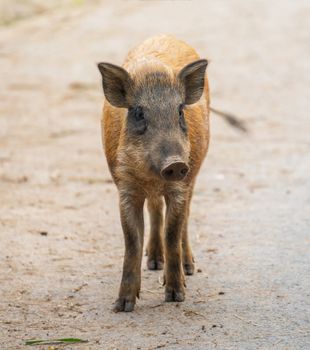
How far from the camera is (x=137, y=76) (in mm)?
6016

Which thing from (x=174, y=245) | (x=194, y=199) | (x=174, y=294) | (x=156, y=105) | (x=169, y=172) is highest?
(x=156, y=105)

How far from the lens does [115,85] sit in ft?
19.8

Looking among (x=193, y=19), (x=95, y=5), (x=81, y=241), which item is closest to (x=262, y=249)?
(x=81, y=241)

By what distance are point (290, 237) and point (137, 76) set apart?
244cm

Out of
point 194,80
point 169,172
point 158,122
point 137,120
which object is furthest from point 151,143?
point 194,80

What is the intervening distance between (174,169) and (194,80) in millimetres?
1051

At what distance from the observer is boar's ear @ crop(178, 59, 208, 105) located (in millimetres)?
6129

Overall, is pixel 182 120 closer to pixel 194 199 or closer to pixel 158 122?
pixel 158 122

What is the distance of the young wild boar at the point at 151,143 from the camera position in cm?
578

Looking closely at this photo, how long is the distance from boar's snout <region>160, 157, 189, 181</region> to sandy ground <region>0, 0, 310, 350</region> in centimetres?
96

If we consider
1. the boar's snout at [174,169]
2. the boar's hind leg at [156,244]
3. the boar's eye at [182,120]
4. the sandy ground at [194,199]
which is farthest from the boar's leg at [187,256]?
the boar's snout at [174,169]

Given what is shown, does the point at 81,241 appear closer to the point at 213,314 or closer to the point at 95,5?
the point at 213,314

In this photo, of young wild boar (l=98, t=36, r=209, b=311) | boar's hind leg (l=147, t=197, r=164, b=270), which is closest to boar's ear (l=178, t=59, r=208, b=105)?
young wild boar (l=98, t=36, r=209, b=311)

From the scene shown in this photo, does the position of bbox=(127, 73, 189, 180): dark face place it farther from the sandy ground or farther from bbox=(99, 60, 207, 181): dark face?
the sandy ground
